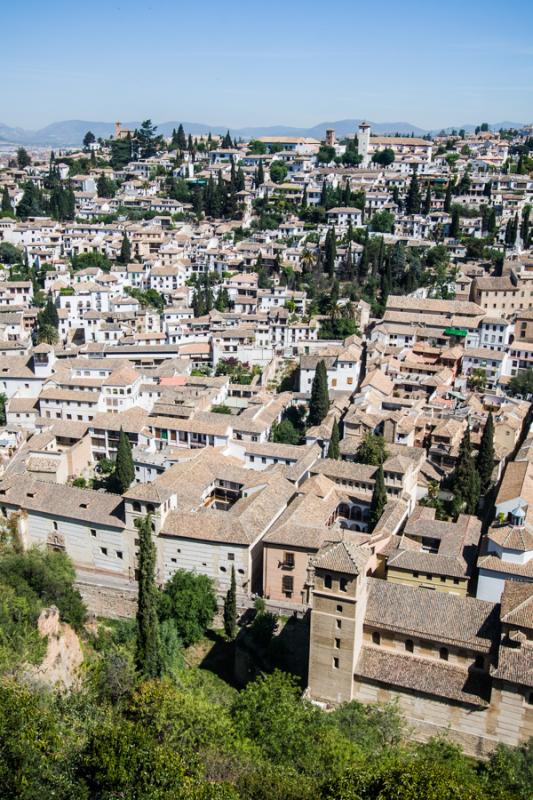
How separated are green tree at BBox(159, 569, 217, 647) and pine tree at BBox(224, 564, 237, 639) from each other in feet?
3.03

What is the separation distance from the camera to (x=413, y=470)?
4103cm

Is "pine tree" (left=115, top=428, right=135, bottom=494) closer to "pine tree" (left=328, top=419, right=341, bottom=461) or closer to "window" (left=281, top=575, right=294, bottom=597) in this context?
"pine tree" (left=328, top=419, right=341, bottom=461)

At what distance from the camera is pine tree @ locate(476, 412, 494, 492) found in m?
41.1

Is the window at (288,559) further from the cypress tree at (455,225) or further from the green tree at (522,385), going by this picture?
the cypress tree at (455,225)

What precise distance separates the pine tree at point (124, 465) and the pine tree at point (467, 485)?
1824cm

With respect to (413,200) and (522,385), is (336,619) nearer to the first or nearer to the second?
(522,385)

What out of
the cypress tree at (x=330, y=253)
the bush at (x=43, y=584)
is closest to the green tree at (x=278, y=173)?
the cypress tree at (x=330, y=253)

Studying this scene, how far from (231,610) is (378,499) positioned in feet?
32.5

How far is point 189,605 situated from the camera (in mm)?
33250

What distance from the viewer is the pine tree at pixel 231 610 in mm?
32500

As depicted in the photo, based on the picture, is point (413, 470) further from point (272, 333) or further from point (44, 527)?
point (272, 333)

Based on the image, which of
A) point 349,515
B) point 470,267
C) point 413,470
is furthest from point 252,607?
point 470,267

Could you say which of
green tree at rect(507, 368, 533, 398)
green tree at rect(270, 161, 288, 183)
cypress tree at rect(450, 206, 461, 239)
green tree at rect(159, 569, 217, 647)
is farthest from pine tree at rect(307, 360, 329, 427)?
green tree at rect(270, 161, 288, 183)

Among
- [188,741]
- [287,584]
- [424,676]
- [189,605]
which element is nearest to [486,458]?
[287,584]
